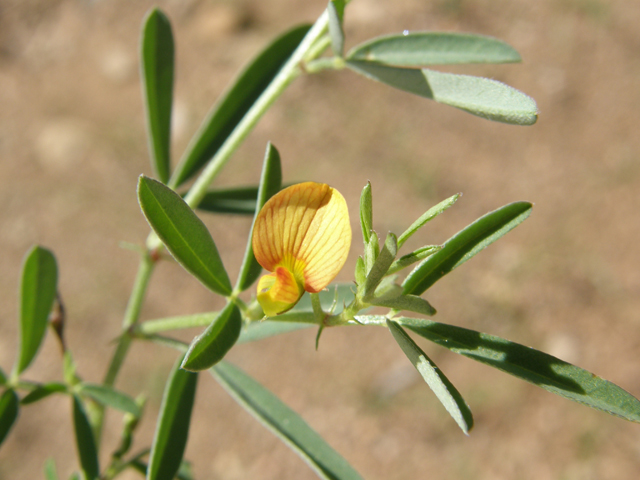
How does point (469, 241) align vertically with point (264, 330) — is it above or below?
above

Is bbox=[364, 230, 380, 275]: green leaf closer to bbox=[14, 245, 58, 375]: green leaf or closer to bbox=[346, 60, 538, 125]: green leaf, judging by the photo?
bbox=[346, 60, 538, 125]: green leaf

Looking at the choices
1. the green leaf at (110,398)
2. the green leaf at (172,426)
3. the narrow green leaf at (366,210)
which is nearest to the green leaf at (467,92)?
the narrow green leaf at (366,210)

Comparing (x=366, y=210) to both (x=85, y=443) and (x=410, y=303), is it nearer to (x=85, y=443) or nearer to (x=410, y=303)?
(x=410, y=303)

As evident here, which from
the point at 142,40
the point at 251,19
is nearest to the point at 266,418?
the point at 142,40

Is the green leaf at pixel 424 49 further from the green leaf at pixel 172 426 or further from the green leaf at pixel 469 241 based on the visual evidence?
the green leaf at pixel 172 426

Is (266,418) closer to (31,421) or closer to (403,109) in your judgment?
(31,421)

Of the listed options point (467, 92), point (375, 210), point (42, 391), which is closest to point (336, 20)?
point (467, 92)
